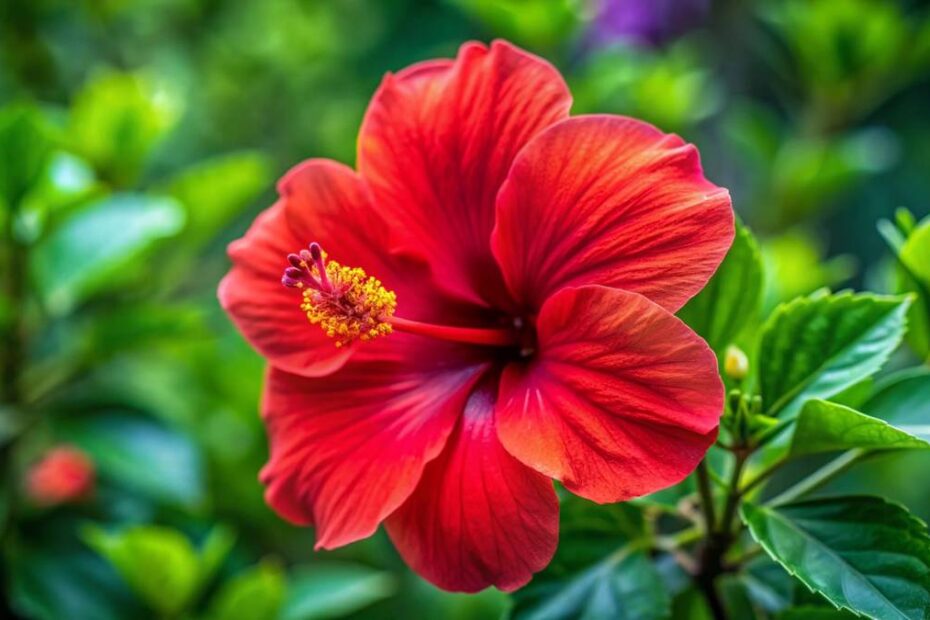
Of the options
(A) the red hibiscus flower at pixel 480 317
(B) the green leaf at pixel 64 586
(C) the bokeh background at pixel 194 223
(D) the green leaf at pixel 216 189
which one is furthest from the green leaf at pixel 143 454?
(A) the red hibiscus flower at pixel 480 317

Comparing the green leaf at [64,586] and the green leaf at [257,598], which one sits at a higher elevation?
the green leaf at [257,598]

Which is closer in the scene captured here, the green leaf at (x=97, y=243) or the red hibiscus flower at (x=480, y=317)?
the red hibiscus flower at (x=480, y=317)

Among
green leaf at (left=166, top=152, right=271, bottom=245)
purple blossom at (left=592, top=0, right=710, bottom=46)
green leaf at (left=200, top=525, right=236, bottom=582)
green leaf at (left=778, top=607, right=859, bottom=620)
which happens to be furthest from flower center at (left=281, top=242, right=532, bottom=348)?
purple blossom at (left=592, top=0, right=710, bottom=46)

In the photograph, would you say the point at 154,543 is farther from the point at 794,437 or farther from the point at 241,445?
the point at 794,437

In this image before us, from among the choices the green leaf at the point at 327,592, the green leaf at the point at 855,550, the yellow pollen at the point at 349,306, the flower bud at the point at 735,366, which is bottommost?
the green leaf at the point at 327,592

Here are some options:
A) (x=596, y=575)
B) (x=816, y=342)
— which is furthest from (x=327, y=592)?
(x=816, y=342)

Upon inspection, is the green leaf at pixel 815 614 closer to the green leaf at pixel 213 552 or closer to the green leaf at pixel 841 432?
the green leaf at pixel 841 432

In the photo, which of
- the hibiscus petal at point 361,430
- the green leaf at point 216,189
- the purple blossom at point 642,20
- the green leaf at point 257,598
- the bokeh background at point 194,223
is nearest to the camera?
→ the hibiscus petal at point 361,430

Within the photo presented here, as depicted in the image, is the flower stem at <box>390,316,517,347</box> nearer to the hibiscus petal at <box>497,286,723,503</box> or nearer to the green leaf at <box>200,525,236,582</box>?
the hibiscus petal at <box>497,286,723,503</box>
